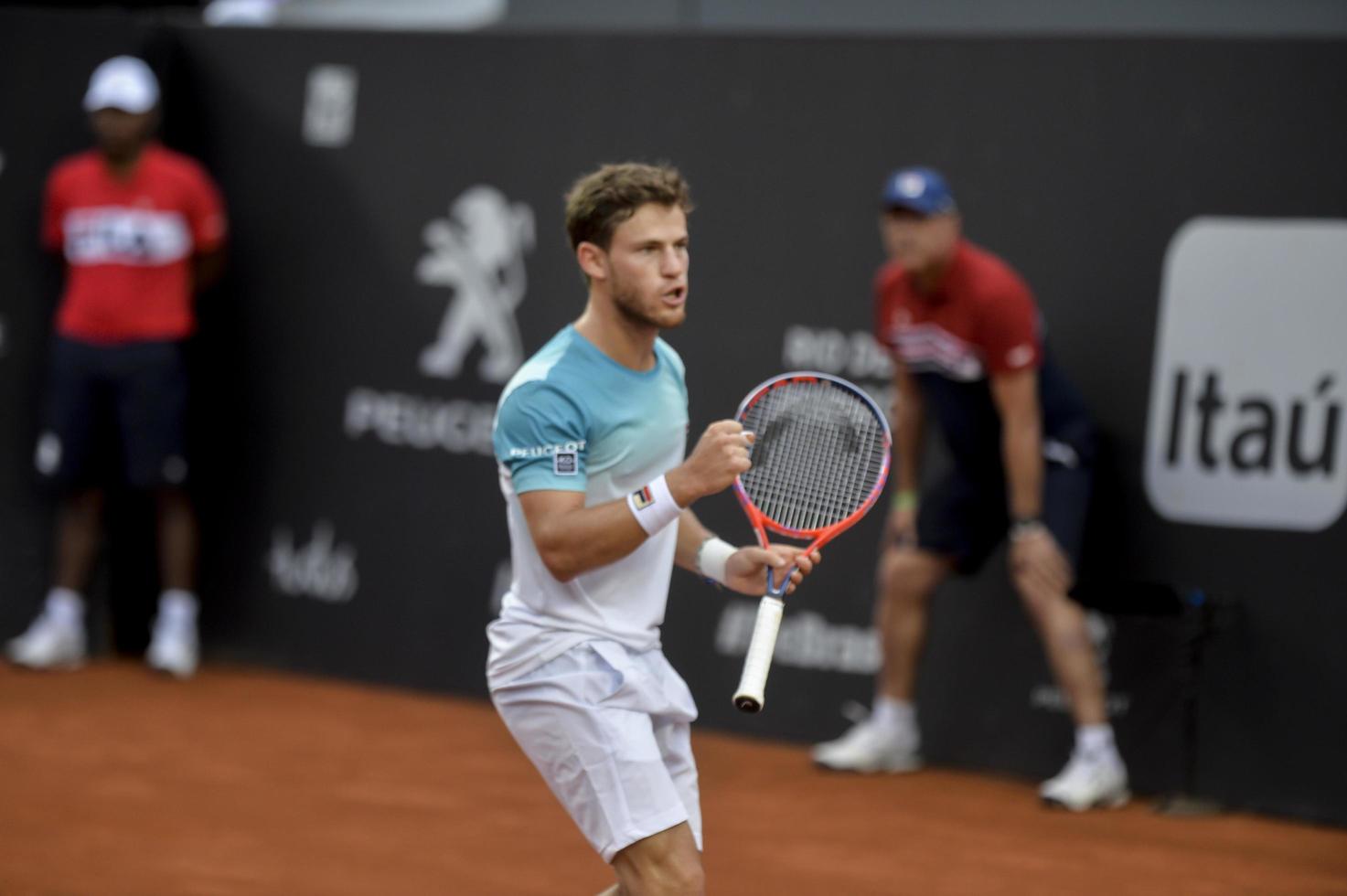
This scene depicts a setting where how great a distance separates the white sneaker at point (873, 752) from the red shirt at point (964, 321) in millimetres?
1198

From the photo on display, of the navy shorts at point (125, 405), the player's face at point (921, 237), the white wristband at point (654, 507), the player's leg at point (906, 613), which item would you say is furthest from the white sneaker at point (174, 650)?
the white wristband at point (654, 507)

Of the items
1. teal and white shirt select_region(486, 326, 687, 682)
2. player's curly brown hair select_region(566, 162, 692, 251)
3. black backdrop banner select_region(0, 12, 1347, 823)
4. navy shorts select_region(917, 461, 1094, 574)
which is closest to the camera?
teal and white shirt select_region(486, 326, 687, 682)

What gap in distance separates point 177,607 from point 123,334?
1.09 m

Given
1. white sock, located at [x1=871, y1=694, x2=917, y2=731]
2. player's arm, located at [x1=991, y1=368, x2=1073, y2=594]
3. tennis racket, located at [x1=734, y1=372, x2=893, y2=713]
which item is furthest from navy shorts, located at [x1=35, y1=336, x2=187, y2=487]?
tennis racket, located at [x1=734, y1=372, x2=893, y2=713]

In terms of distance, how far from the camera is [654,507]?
3406 mm

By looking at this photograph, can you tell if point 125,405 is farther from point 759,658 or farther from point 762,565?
point 759,658

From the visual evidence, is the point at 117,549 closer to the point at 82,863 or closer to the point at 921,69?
the point at 82,863

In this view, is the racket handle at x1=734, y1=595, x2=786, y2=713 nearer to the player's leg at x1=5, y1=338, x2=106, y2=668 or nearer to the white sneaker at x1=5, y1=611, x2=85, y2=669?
the player's leg at x1=5, y1=338, x2=106, y2=668

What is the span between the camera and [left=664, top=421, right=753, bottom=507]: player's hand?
3334mm

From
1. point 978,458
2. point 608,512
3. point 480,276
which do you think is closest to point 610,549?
point 608,512

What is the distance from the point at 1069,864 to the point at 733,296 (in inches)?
97.0

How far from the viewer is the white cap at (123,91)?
735 cm

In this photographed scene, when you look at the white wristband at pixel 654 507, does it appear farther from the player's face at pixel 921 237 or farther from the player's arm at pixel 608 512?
the player's face at pixel 921 237

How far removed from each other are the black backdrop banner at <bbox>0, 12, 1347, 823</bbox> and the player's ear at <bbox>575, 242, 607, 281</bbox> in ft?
9.50
